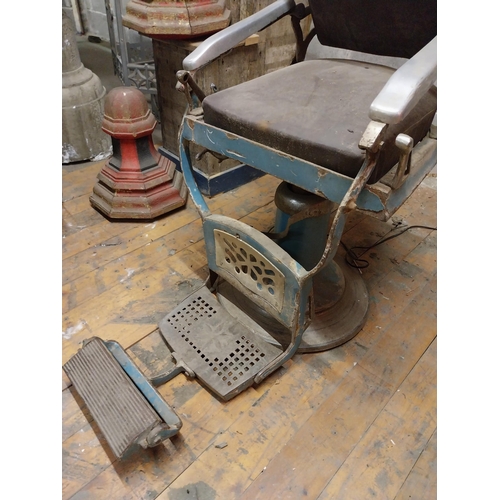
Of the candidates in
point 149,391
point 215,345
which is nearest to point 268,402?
point 215,345

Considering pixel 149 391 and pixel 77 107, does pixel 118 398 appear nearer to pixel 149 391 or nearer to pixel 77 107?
pixel 149 391

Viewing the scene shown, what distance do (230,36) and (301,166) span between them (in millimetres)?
549

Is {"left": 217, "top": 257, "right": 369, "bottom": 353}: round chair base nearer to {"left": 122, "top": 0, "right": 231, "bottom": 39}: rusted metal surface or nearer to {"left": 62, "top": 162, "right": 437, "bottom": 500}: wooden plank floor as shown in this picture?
{"left": 62, "top": 162, "right": 437, "bottom": 500}: wooden plank floor

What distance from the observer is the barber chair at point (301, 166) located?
0.94m

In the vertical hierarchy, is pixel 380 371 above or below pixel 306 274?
below

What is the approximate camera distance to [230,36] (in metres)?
1.25

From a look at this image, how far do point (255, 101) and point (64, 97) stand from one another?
153 cm

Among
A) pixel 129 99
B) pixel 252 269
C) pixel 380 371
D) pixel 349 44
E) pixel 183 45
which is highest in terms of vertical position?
pixel 349 44

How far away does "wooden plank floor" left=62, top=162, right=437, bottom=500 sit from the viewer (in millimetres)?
1057

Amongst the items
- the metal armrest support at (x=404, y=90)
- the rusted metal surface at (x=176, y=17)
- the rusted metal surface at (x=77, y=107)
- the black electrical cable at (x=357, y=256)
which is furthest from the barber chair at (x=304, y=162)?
the rusted metal surface at (x=77, y=107)

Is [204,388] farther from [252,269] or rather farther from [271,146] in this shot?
[271,146]

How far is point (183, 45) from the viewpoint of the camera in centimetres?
183

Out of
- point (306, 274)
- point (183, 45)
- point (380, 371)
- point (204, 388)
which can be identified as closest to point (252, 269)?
point (306, 274)

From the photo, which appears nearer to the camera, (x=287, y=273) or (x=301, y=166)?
(x=301, y=166)
